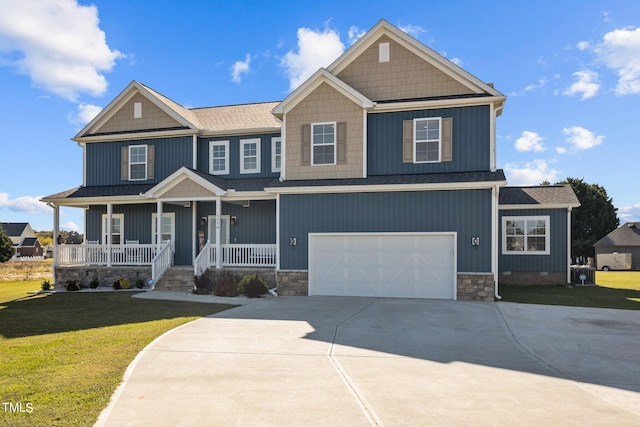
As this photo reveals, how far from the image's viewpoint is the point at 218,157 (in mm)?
21344

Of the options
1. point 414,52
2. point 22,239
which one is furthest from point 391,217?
point 22,239

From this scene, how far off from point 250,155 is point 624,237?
35.6 metres

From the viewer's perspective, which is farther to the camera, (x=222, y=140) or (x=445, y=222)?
(x=222, y=140)

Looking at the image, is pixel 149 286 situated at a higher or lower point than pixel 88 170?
lower

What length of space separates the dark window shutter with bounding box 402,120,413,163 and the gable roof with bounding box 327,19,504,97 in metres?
2.37

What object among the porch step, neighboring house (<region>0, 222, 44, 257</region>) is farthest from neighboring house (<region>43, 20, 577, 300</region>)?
neighboring house (<region>0, 222, 44, 257</region>)

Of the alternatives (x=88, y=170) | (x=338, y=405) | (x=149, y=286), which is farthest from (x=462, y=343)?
(x=88, y=170)

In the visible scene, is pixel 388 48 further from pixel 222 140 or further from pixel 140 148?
pixel 140 148

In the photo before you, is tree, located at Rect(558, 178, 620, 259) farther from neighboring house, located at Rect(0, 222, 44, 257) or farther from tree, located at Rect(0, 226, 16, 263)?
neighboring house, located at Rect(0, 222, 44, 257)

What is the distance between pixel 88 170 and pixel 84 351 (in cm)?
1680

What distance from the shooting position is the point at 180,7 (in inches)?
680

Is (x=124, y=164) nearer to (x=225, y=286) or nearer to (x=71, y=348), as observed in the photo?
(x=225, y=286)

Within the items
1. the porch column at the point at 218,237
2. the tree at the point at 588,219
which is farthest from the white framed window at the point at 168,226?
the tree at the point at 588,219

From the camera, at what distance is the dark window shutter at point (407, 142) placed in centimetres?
1702
